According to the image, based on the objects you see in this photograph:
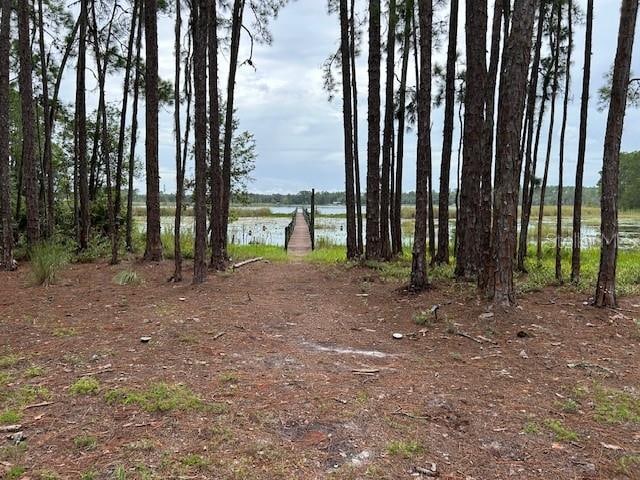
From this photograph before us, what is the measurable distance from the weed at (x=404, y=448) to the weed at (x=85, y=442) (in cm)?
147

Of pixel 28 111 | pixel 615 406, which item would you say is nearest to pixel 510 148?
pixel 615 406

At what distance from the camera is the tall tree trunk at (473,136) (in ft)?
21.7

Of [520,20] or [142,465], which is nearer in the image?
[142,465]

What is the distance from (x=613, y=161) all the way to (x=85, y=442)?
225 inches

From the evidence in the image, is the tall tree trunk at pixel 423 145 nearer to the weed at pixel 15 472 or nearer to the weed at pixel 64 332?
the weed at pixel 64 332

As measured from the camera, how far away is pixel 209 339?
4.25 meters

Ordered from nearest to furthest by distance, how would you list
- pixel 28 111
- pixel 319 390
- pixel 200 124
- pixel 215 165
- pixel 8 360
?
pixel 319 390 → pixel 8 360 → pixel 200 124 → pixel 28 111 → pixel 215 165

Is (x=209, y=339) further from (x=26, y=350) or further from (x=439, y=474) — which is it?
(x=439, y=474)

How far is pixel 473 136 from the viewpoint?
6887mm

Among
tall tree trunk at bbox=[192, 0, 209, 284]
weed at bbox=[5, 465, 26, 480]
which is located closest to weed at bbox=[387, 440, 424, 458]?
weed at bbox=[5, 465, 26, 480]

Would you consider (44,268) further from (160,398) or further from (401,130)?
(401,130)

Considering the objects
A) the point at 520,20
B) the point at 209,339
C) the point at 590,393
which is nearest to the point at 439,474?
the point at 590,393

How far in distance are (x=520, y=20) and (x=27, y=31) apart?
8320mm

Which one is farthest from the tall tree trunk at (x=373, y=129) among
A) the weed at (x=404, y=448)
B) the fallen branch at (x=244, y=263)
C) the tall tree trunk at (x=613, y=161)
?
the weed at (x=404, y=448)
